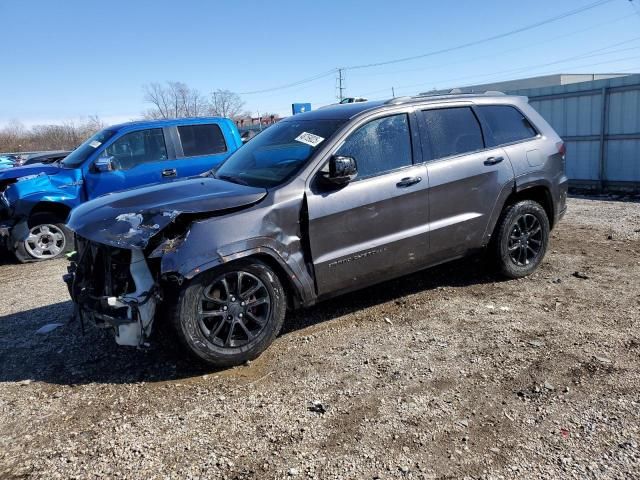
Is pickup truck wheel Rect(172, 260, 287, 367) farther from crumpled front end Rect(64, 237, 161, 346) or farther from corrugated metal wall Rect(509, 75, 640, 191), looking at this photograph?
corrugated metal wall Rect(509, 75, 640, 191)

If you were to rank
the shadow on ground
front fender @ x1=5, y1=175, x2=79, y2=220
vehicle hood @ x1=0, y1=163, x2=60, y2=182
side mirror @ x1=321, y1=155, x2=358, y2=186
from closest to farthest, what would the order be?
the shadow on ground → side mirror @ x1=321, y1=155, x2=358, y2=186 → front fender @ x1=5, y1=175, x2=79, y2=220 → vehicle hood @ x1=0, y1=163, x2=60, y2=182

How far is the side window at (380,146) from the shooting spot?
4.32m

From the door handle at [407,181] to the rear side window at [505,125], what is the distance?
3.63ft

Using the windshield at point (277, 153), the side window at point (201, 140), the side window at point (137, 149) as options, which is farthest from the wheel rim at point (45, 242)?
the windshield at point (277, 153)

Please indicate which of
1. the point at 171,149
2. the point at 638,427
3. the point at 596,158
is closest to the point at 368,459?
the point at 638,427

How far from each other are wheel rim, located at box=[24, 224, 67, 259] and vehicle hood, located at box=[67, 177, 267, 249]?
13.8ft

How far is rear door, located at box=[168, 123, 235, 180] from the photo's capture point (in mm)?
7914

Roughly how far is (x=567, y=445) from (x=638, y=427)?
460mm

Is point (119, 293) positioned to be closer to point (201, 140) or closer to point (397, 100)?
point (397, 100)

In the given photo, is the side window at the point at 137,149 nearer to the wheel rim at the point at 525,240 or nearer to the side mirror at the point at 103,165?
the side mirror at the point at 103,165

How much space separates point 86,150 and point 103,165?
71 centimetres

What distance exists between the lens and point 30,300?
19.1ft

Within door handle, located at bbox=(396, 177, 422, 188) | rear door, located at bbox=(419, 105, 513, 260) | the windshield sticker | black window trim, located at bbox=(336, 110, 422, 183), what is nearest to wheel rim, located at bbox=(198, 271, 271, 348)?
black window trim, located at bbox=(336, 110, 422, 183)

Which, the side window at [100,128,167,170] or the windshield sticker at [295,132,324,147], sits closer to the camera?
the windshield sticker at [295,132,324,147]
